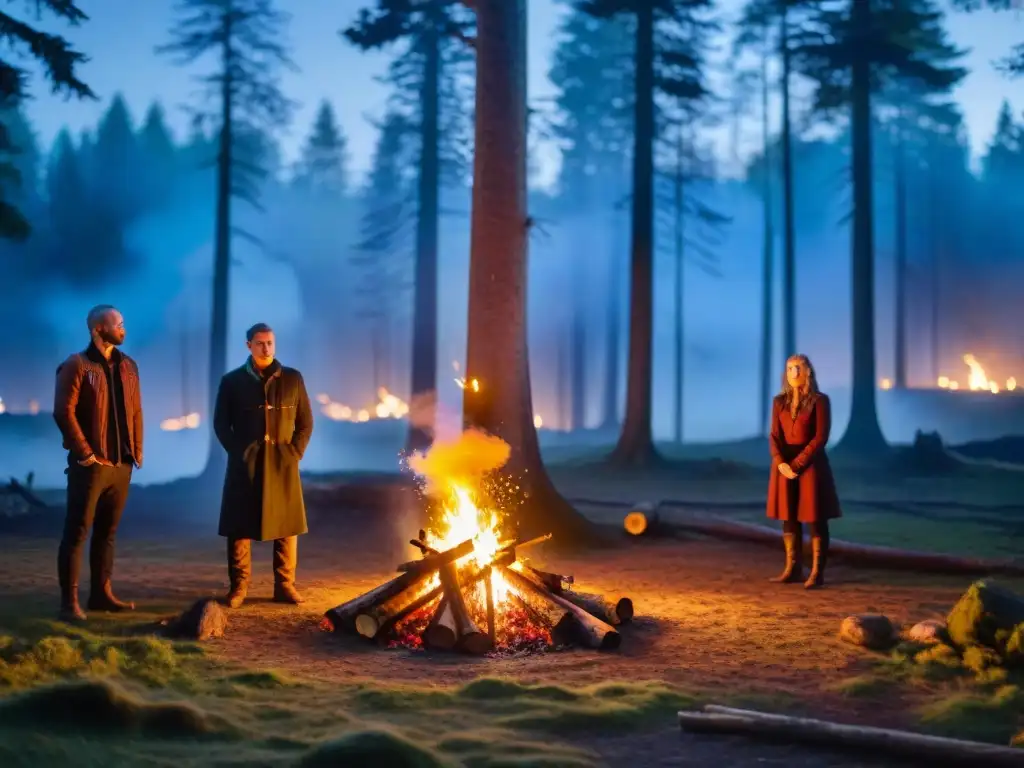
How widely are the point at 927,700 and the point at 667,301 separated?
65444mm

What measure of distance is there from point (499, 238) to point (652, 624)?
6.02 meters

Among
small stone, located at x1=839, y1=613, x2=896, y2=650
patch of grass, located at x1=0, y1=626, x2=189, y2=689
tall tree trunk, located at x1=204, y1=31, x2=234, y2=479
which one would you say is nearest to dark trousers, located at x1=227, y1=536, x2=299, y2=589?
patch of grass, located at x1=0, y1=626, x2=189, y2=689

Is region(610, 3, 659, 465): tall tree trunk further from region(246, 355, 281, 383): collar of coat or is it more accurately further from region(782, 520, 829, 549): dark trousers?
region(246, 355, 281, 383): collar of coat

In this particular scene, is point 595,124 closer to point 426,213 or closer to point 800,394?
point 426,213

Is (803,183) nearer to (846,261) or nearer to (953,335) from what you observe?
(846,261)

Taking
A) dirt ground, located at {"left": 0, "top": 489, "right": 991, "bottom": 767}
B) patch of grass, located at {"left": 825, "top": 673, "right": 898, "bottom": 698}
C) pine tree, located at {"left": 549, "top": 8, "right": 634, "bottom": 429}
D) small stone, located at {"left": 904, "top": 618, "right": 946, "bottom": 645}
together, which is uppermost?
pine tree, located at {"left": 549, "top": 8, "right": 634, "bottom": 429}

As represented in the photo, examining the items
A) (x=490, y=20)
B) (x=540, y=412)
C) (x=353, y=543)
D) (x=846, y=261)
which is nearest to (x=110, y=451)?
(x=353, y=543)

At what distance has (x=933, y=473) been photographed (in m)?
24.0

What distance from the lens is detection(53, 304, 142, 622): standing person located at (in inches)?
A: 324

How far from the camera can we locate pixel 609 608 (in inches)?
324

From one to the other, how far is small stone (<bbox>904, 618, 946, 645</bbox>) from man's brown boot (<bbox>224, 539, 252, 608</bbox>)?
18.9ft

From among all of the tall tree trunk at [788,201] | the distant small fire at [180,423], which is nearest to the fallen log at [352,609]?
the tall tree trunk at [788,201]

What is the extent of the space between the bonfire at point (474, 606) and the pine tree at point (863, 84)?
20.1 metres

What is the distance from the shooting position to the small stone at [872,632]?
7484mm
